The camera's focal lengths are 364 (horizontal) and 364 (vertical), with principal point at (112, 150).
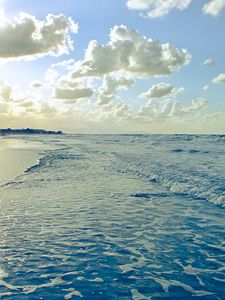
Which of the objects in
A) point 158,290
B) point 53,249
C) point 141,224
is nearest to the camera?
point 158,290

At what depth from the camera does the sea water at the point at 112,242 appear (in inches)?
314

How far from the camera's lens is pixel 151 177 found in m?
26.1

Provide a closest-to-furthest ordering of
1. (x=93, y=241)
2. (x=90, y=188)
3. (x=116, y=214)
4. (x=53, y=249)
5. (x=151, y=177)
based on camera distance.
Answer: (x=53, y=249)
(x=93, y=241)
(x=116, y=214)
(x=90, y=188)
(x=151, y=177)

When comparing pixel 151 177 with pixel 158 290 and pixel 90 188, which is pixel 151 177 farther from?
pixel 158 290

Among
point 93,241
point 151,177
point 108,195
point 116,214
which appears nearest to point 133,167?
point 151,177

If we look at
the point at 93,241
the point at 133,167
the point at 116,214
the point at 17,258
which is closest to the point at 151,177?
the point at 133,167

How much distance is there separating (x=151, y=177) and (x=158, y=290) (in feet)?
60.2

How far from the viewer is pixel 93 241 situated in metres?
11.1

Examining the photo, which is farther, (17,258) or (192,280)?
(17,258)

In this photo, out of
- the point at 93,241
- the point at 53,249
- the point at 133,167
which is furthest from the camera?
the point at 133,167

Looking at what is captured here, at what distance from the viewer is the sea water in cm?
798

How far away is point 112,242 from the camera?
434 inches

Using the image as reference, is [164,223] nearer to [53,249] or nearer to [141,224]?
[141,224]

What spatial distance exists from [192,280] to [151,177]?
17.7m
